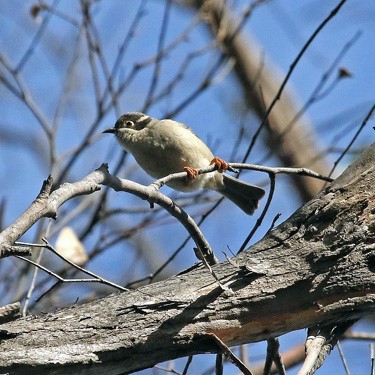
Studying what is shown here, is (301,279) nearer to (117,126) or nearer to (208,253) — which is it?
(208,253)

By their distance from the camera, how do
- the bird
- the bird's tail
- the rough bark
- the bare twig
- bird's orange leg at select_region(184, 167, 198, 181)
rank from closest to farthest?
1. the rough bark
2. the bare twig
3. bird's orange leg at select_region(184, 167, 198, 181)
4. the bird
5. the bird's tail

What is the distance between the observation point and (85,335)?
2320 mm

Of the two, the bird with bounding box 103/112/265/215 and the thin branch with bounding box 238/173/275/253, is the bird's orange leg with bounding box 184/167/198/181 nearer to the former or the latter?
the bird with bounding box 103/112/265/215

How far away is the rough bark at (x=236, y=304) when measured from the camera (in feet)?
7.48

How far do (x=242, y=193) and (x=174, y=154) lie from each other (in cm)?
62

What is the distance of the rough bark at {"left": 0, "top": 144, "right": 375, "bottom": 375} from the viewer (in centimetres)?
228

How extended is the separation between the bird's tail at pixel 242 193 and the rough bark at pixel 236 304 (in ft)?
6.67

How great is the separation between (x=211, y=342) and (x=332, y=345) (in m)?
0.47

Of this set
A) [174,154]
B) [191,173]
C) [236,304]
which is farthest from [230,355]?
[174,154]

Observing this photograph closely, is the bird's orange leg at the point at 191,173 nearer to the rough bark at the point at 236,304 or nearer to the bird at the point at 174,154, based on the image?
the bird at the point at 174,154

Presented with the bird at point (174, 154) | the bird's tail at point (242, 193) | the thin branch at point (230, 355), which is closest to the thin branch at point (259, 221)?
the thin branch at point (230, 355)

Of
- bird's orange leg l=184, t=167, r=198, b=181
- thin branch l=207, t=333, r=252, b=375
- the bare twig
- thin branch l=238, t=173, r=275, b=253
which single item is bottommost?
thin branch l=207, t=333, r=252, b=375

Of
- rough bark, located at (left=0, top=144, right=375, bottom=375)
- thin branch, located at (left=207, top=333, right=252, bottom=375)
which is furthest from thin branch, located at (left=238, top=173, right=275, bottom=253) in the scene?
thin branch, located at (left=207, top=333, right=252, bottom=375)

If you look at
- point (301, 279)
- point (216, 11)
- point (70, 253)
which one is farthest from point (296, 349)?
point (216, 11)
